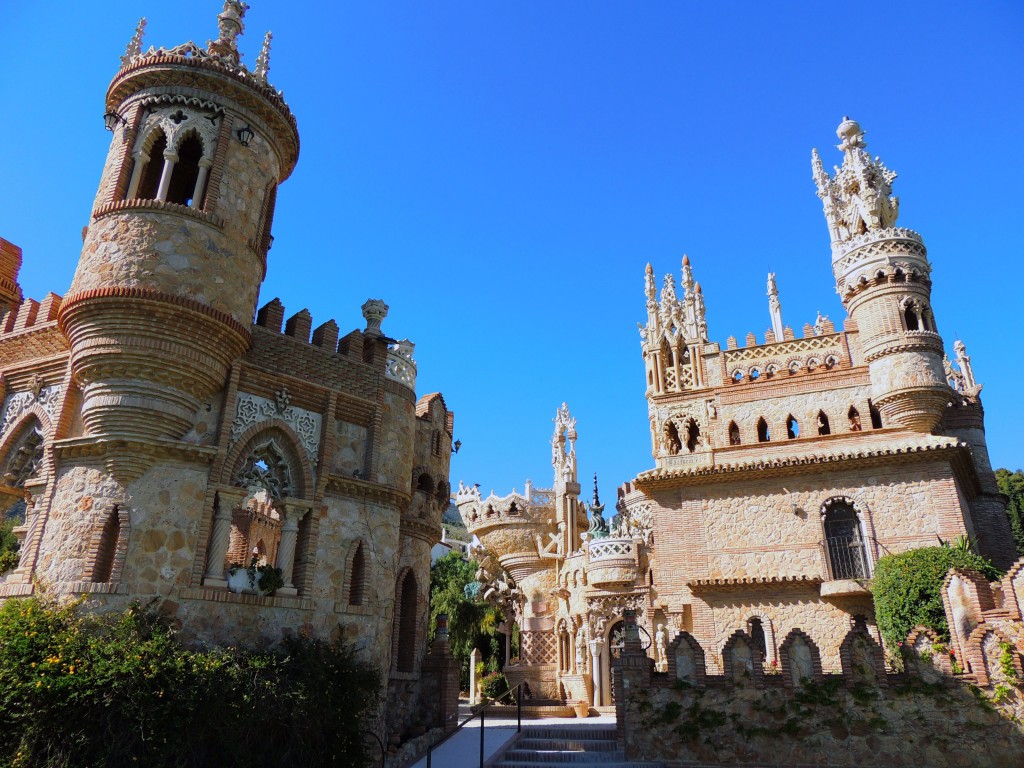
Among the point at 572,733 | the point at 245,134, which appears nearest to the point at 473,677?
the point at 572,733

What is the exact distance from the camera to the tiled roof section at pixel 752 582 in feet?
65.2

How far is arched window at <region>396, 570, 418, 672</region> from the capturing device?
52.6 ft

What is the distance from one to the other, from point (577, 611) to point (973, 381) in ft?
56.9

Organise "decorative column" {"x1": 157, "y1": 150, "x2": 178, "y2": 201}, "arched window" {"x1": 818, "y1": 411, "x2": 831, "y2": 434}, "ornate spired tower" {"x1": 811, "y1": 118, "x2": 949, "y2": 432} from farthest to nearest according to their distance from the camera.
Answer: "arched window" {"x1": 818, "y1": 411, "x2": 831, "y2": 434} → "ornate spired tower" {"x1": 811, "y1": 118, "x2": 949, "y2": 432} → "decorative column" {"x1": 157, "y1": 150, "x2": 178, "y2": 201}

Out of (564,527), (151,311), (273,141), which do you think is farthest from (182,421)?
(564,527)

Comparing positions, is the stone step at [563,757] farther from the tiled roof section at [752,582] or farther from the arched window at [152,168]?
the arched window at [152,168]

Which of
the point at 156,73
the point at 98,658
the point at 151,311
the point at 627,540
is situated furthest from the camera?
the point at 627,540

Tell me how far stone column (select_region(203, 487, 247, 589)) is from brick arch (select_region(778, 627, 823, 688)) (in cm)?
1048

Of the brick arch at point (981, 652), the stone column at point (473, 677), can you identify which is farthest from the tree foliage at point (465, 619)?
the brick arch at point (981, 652)

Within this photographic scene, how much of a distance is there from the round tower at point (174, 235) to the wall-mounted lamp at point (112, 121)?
0.03m

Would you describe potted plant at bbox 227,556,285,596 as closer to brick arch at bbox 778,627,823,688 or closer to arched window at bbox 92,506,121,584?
arched window at bbox 92,506,121,584

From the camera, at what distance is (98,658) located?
1002 cm

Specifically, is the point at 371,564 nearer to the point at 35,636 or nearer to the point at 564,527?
the point at 35,636

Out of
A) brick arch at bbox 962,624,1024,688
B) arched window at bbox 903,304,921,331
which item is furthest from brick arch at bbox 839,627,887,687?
arched window at bbox 903,304,921,331
